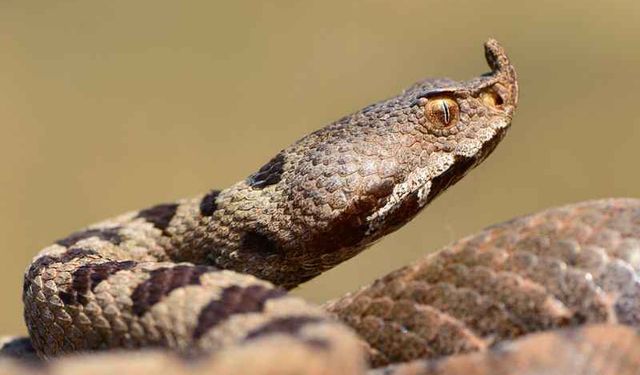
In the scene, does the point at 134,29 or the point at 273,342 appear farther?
the point at 134,29

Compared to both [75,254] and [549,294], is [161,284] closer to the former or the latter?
[75,254]

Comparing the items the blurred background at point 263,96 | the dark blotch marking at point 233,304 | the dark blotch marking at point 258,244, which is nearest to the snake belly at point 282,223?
the dark blotch marking at point 258,244

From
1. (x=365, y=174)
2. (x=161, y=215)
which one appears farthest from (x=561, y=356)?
(x=161, y=215)

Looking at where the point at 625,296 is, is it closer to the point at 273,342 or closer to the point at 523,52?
the point at 273,342

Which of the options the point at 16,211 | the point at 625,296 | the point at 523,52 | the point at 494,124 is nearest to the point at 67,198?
the point at 16,211

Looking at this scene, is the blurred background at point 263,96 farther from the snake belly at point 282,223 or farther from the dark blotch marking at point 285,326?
the dark blotch marking at point 285,326

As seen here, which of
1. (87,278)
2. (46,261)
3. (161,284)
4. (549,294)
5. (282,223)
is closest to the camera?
(549,294)

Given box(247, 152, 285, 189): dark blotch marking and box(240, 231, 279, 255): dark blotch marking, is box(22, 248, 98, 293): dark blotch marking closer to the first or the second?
box(240, 231, 279, 255): dark blotch marking
